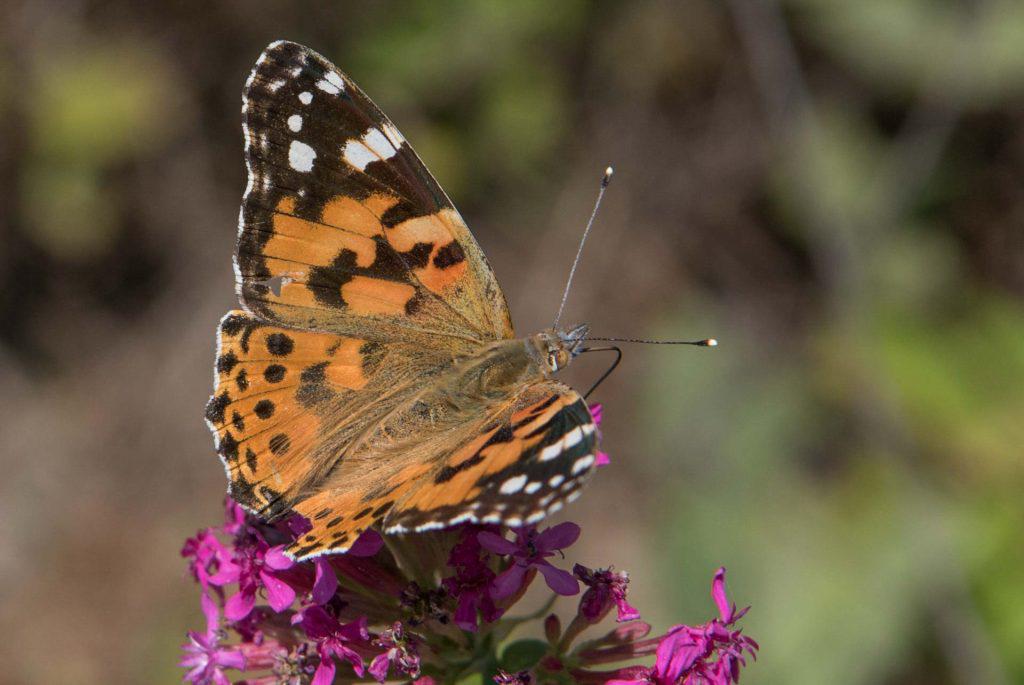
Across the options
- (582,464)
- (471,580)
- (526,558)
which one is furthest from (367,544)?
(582,464)

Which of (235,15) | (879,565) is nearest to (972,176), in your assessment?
(879,565)

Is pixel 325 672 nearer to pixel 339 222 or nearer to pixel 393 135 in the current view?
pixel 339 222

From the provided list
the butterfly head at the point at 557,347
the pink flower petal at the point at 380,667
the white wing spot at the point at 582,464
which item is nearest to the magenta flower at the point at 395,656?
the pink flower petal at the point at 380,667

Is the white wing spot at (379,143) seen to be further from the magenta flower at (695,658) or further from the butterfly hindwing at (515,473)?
the magenta flower at (695,658)

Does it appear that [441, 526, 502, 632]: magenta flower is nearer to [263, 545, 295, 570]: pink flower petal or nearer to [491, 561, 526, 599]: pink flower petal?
[491, 561, 526, 599]: pink flower petal

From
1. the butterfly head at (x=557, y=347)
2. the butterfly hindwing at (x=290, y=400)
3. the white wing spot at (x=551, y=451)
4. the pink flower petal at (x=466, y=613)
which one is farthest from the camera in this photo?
the butterfly head at (x=557, y=347)
